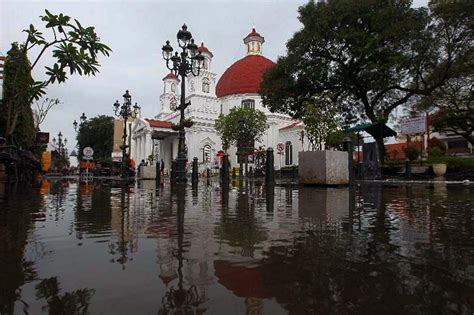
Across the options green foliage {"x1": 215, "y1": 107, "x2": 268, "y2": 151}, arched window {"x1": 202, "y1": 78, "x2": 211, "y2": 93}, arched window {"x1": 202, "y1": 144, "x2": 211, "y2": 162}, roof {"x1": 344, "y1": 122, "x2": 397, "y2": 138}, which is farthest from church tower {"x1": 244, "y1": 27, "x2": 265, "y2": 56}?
roof {"x1": 344, "y1": 122, "x2": 397, "y2": 138}

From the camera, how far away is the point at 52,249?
2865mm

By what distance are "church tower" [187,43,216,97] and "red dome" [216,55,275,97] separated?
1.79 m

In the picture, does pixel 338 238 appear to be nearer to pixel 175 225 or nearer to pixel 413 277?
pixel 413 277

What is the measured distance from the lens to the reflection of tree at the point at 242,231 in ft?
9.84

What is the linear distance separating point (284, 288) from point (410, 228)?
7.68 ft

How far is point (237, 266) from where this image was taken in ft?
7.75

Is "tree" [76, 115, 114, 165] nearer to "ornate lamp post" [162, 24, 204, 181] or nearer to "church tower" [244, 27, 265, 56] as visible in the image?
"church tower" [244, 27, 265, 56]

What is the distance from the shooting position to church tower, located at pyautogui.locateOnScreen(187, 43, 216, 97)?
5863 cm

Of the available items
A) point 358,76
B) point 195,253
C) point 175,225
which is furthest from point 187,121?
point 195,253

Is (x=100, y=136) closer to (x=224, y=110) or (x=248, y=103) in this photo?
(x=224, y=110)

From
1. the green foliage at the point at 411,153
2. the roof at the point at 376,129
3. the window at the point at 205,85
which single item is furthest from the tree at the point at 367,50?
the window at the point at 205,85

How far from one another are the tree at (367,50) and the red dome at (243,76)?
108 feet

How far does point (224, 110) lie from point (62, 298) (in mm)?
59007

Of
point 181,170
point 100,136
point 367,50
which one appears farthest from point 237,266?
point 100,136
